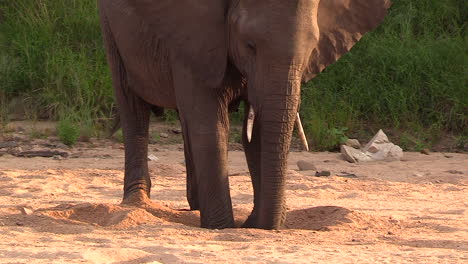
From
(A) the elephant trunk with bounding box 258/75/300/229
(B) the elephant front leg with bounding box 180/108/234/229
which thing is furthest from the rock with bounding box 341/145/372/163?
Answer: (A) the elephant trunk with bounding box 258/75/300/229

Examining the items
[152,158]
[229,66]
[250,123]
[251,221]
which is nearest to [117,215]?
[251,221]

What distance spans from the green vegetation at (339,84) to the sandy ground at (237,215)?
65cm

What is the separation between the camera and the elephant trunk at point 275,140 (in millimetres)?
5727

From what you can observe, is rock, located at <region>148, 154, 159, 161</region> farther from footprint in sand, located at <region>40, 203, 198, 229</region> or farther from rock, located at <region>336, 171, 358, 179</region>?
footprint in sand, located at <region>40, 203, 198, 229</region>

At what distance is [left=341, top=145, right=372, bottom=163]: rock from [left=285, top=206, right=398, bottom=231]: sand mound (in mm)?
3231

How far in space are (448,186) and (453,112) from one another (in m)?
2.38

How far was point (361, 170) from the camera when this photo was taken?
9773 mm

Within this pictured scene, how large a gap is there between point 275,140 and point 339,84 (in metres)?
5.79

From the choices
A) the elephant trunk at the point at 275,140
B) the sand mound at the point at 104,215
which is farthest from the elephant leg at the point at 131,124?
the elephant trunk at the point at 275,140

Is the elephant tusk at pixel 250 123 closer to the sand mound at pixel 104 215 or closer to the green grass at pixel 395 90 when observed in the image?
the sand mound at pixel 104 215

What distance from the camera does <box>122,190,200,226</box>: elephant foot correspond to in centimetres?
687

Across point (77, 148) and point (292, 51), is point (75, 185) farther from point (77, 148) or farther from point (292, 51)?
point (292, 51)

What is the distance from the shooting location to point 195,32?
614 centimetres

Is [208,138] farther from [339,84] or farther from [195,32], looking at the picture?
[339,84]
